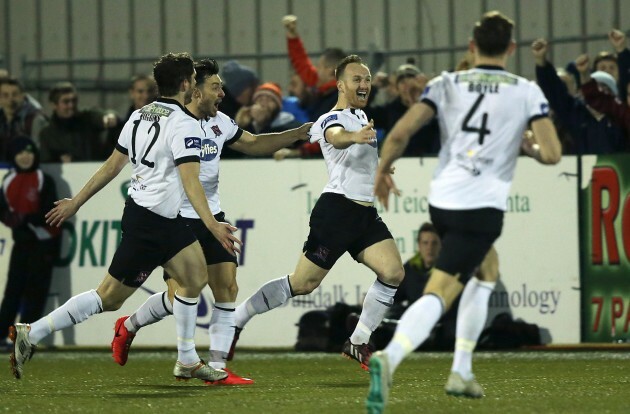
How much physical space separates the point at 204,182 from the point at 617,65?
16.3ft

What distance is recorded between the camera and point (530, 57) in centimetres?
1420

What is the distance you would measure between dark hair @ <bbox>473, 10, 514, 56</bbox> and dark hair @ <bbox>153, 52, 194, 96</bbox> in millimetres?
2441

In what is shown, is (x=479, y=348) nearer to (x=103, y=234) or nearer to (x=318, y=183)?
(x=318, y=183)

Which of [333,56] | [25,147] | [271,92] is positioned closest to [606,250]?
[333,56]

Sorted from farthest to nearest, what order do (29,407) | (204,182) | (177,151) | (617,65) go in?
(617,65) → (204,182) → (177,151) → (29,407)

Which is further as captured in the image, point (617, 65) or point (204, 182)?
point (617, 65)

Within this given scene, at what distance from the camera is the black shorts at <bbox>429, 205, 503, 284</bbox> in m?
7.56

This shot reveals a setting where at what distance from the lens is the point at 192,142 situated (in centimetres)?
918

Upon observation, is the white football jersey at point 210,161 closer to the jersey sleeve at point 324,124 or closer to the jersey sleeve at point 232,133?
the jersey sleeve at point 232,133

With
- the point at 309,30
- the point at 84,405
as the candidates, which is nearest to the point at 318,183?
the point at 309,30

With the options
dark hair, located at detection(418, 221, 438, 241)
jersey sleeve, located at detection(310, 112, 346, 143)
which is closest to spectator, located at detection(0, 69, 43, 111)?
dark hair, located at detection(418, 221, 438, 241)

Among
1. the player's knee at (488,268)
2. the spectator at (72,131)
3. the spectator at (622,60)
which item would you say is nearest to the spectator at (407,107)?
the spectator at (622,60)

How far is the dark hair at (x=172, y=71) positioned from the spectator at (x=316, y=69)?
14.4 ft

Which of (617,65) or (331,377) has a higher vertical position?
(617,65)
